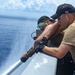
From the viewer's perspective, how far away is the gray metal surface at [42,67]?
237cm

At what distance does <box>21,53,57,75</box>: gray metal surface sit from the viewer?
2373mm

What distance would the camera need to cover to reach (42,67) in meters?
2.50

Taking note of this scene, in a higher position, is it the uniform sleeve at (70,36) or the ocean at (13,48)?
the uniform sleeve at (70,36)

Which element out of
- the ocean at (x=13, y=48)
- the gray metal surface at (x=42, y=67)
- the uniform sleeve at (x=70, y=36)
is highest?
the uniform sleeve at (x=70, y=36)

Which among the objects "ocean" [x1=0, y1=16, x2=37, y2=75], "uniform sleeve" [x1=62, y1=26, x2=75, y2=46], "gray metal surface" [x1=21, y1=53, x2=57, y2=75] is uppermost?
"uniform sleeve" [x1=62, y1=26, x2=75, y2=46]

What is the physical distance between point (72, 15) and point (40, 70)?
0.51 meters

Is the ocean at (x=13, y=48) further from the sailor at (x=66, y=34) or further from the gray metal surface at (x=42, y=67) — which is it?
the sailor at (x=66, y=34)

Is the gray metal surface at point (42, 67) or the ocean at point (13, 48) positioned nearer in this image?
the gray metal surface at point (42, 67)

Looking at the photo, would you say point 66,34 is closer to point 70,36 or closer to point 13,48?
point 70,36

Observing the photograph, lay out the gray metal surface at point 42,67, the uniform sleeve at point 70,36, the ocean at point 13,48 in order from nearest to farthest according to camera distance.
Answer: the uniform sleeve at point 70,36, the gray metal surface at point 42,67, the ocean at point 13,48

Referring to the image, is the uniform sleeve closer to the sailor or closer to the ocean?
the sailor

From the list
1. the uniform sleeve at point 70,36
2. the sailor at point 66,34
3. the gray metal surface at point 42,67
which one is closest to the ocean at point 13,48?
the gray metal surface at point 42,67

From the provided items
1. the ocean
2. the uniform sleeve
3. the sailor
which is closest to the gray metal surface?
the sailor

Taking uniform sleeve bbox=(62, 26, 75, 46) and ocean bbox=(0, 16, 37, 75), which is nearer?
uniform sleeve bbox=(62, 26, 75, 46)
